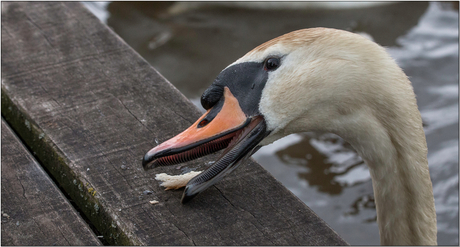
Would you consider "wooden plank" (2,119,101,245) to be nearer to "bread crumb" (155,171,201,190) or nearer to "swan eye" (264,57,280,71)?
"bread crumb" (155,171,201,190)

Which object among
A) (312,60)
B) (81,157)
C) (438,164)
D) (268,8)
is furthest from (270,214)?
(268,8)

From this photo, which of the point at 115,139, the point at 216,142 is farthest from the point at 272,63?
the point at 115,139

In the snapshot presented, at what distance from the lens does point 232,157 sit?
1764mm

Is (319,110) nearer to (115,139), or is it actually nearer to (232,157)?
(232,157)

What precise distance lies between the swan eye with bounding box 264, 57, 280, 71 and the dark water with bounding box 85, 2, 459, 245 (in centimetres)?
246

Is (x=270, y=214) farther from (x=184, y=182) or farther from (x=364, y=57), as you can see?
(x=364, y=57)

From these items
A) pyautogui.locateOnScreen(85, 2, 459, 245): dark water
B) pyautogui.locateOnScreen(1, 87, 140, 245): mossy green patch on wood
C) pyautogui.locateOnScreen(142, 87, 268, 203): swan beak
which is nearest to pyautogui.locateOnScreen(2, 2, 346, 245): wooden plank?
pyautogui.locateOnScreen(1, 87, 140, 245): mossy green patch on wood

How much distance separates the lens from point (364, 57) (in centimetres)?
171

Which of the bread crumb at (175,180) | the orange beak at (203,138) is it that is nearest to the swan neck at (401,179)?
the orange beak at (203,138)

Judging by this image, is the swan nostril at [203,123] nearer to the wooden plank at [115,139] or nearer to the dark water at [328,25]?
the wooden plank at [115,139]

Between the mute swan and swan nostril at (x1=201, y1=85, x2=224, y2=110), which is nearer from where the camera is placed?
the mute swan

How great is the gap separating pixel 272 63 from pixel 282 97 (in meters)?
0.12

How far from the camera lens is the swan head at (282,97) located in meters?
1.71

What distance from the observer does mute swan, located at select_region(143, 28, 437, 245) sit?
67.0 inches
